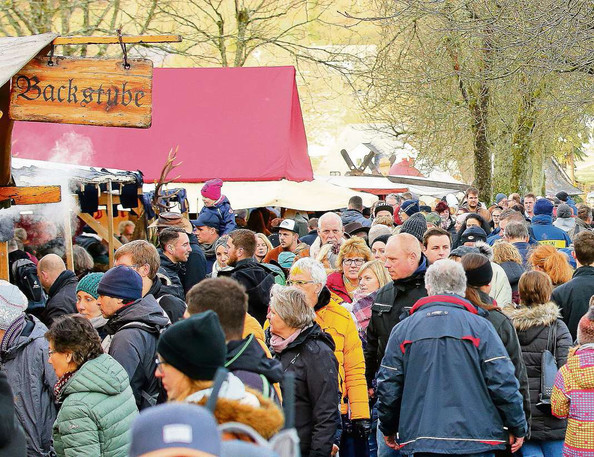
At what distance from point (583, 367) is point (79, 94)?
378 cm

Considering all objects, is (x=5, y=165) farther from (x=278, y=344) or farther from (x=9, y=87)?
(x=278, y=344)

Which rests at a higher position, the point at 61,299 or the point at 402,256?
the point at 402,256

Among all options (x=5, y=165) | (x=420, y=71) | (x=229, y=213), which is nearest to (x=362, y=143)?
(x=420, y=71)

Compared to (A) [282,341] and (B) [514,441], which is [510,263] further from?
(A) [282,341]

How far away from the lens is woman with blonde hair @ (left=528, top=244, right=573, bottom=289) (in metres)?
8.08

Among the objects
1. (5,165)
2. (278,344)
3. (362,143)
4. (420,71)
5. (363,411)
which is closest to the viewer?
(278,344)

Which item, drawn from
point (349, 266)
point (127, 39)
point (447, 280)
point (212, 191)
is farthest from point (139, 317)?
point (212, 191)

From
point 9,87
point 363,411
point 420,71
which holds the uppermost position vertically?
point 420,71

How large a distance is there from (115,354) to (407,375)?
1.70 meters

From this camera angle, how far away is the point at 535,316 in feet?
20.4

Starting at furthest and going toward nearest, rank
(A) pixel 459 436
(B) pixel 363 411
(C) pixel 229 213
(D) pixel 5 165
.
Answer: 1. (C) pixel 229 213
2. (D) pixel 5 165
3. (B) pixel 363 411
4. (A) pixel 459 436

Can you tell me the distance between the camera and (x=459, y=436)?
196 inches

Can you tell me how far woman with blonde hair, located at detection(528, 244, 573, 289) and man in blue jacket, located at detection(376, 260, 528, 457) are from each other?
3.09 metres

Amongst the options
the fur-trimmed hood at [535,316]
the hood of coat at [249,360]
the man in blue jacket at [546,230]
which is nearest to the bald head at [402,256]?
the fur-trimmed hood at [535,316]
